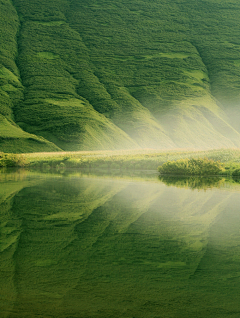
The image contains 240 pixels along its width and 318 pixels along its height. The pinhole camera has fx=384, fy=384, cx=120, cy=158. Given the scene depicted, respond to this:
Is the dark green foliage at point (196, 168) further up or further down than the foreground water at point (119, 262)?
further down

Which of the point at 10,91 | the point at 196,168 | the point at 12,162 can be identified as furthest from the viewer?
the point at 10,91

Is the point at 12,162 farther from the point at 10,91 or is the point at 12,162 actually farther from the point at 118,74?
the point at 118,74

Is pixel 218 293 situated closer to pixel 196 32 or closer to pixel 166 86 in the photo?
pixel 166 86

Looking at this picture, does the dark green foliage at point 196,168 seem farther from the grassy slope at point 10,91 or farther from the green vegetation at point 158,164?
the grassy slope at point 10,91

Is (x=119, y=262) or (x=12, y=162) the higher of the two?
(x=119, y=262)

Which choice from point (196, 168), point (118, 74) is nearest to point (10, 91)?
point (118, 74)

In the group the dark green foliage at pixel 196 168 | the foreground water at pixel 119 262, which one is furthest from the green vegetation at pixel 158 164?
the foreground water at pixel 119 262

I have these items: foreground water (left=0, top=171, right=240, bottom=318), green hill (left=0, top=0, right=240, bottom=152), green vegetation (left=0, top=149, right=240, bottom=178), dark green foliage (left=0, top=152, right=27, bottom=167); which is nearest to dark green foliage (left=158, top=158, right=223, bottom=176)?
green vegetation (left=0, top=149, right=240, bottom=178)
